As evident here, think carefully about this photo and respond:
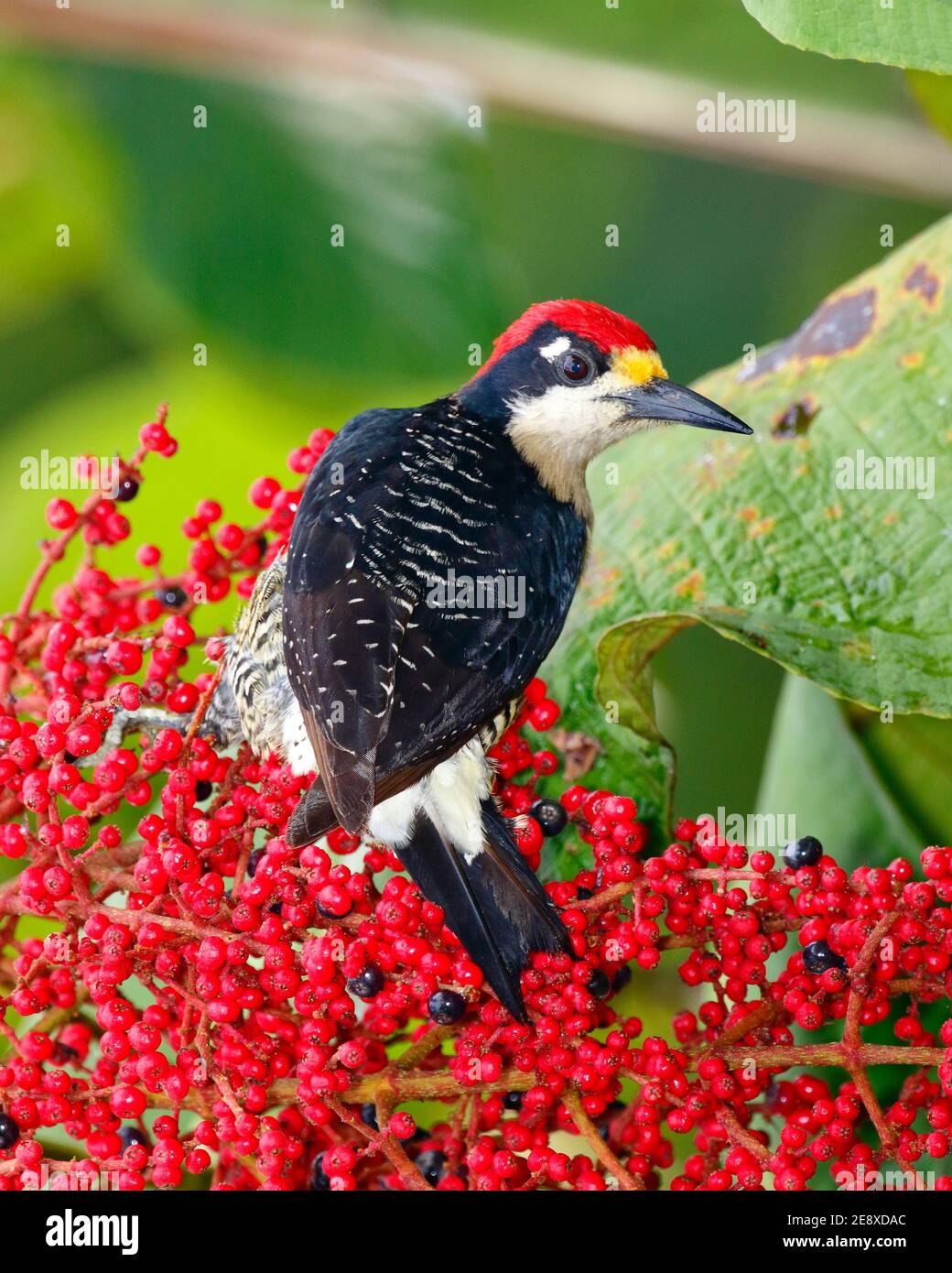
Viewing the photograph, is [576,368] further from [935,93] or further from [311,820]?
[311,820]

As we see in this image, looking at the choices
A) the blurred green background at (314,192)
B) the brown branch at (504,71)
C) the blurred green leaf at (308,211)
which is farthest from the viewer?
the blurred green leaf at (308,211)

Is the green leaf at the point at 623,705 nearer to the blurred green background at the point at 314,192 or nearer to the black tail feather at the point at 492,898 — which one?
the black tail feather at the point at 492,898

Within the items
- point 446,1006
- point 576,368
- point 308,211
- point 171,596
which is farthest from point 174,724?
point 308,211

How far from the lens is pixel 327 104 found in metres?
2.94

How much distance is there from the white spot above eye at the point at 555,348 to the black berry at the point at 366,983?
102cm

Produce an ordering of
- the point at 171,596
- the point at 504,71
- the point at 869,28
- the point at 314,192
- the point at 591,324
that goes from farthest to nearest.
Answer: the point at 314,192
the point at 504,71
the point at 591,324
the point at 171,596
the point at 869,28

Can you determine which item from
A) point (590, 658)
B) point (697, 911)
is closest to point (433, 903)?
point (697, 911)

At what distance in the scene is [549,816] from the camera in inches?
73.4

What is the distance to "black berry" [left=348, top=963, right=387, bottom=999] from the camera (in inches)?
63.5

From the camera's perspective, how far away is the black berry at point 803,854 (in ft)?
5.36

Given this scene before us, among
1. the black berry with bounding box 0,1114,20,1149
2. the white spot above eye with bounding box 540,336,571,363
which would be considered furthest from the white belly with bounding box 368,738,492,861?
the white spot above eye with bounding box 540,336,571,363

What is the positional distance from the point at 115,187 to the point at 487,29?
77cm

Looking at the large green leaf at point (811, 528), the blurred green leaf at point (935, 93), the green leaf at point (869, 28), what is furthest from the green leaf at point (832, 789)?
the green leaf at point (869, 28)

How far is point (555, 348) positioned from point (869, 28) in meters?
0.84
